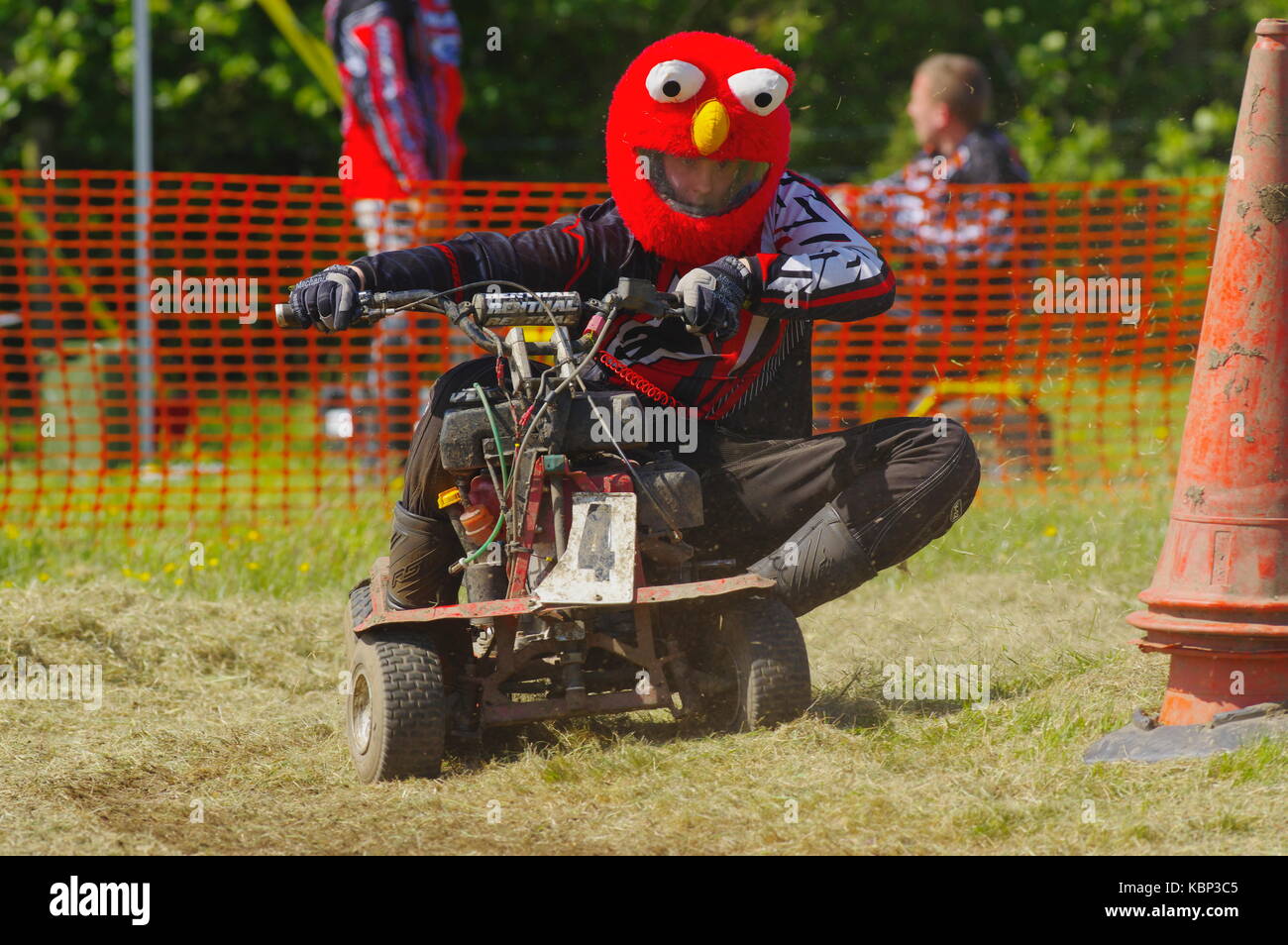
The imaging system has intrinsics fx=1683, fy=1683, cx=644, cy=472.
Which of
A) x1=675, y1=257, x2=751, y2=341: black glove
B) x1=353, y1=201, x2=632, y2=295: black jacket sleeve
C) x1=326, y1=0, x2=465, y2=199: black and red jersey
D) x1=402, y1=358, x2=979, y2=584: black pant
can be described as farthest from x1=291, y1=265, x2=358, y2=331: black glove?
x1=326, y1=0, x2=465, y2=199: black and red jersey

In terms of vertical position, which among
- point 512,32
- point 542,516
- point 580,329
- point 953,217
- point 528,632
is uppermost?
point 512,32

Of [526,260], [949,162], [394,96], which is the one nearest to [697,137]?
[526,260]

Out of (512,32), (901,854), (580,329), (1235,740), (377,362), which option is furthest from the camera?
(512,32)

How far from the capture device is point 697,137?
13.8 ft

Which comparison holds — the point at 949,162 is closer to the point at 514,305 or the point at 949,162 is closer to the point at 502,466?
the point at 514,305

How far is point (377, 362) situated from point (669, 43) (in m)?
3.72

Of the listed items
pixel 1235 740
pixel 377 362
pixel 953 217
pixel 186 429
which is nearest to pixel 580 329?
pixel 1235 740

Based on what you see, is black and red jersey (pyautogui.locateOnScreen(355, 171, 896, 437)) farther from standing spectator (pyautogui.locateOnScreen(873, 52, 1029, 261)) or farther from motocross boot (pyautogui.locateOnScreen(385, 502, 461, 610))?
standing spectator (pyautogui.locateOnScreen(873, 52, 1029, 261))

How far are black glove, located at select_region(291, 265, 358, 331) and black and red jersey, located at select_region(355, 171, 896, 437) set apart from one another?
247 millimetres

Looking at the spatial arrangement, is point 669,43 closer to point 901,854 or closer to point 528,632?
point 528,632

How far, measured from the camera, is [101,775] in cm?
420

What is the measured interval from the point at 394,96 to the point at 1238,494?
5.79m

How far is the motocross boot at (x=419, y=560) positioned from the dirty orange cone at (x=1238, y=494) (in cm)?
165

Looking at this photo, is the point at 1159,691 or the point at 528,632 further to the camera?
the point at 1159,691
